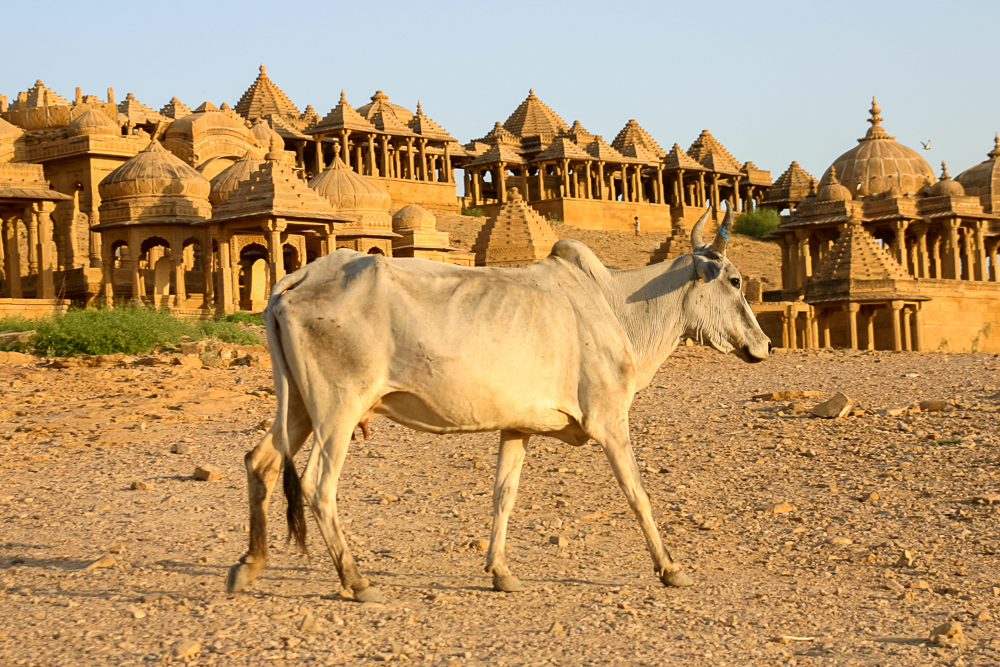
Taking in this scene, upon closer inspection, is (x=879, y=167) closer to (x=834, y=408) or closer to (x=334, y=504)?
(x=834, y=408)

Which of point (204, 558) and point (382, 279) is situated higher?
point (382, 279)

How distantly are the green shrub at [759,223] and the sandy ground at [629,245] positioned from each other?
4.43 feet

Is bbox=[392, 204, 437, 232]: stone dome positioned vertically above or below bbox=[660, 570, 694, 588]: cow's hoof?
above

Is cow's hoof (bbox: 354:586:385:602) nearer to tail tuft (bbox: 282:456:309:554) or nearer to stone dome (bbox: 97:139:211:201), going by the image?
tail tuft (bbox: 282:456:309:554)

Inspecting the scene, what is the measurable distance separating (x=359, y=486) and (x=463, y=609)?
3201mm

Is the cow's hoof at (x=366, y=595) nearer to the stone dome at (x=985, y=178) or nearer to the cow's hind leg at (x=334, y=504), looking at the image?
the cow's hind leg at (x=334, y=504)

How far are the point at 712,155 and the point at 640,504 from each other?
6495 cm

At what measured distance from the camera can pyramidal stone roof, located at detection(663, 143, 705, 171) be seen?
65.3 meters

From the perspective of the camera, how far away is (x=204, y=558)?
6.39m

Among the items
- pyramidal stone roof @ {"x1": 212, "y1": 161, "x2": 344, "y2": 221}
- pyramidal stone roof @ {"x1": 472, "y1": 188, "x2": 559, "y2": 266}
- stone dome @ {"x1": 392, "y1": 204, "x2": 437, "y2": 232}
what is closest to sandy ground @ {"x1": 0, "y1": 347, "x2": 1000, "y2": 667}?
pyramidal stone roof @ {"x1": 472, "y1": 188, "x2": 559, "y2": 266}

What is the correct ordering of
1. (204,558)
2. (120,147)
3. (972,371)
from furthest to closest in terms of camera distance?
(120,147)
(972,371)
(204,558)

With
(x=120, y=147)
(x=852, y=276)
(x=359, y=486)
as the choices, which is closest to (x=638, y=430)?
(x=359, y=486)

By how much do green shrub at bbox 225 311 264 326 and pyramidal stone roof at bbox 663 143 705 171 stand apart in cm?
4191

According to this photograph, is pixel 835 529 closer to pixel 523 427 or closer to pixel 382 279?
pixel 523 427
